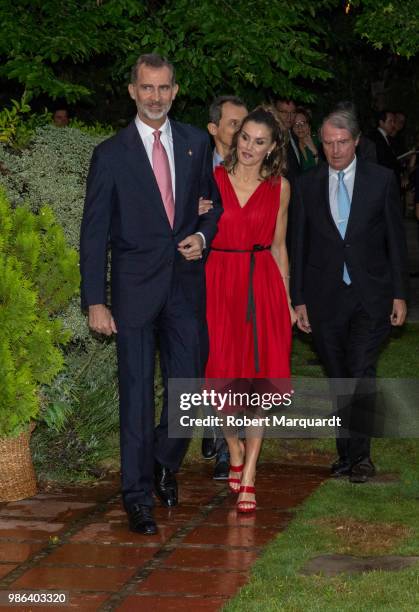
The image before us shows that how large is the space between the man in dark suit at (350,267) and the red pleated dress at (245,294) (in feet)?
1.58

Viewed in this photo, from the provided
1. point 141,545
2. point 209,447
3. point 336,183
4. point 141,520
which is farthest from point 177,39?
point 141,545

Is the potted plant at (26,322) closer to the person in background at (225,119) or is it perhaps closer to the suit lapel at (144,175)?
the suit lapel at (144,175)

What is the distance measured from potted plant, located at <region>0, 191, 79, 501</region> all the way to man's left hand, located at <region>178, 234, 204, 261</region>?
2.85ft

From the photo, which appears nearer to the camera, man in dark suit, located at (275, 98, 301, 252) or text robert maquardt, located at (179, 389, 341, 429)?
text robert maquardt, located at (179, 389, 341, 429)

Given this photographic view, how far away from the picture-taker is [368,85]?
28.0 m

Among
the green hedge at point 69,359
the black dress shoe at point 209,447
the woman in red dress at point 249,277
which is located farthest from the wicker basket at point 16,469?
the black dress shoe at point 209,447

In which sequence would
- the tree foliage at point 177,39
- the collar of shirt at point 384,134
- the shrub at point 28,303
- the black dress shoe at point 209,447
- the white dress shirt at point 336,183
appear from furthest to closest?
the collar of shirt at point 384,134
the tree foliage at point 177,39
the black dress shoe at point 209,447
the white dress shirt at point 336,183
the shrub at point 28,303

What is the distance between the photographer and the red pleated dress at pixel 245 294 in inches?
296

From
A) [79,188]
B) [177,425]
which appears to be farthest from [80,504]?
[79,188]

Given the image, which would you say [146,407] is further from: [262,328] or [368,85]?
[368,85]

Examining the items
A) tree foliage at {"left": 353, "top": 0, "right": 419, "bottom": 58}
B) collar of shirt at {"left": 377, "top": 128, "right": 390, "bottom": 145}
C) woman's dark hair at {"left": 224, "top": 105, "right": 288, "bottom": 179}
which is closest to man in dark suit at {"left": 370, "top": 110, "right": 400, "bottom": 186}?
collar of shirt at {"left": 377, "top": 128, "right": 390, "bottom": 145}

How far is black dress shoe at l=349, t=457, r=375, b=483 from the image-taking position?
789 centimetres

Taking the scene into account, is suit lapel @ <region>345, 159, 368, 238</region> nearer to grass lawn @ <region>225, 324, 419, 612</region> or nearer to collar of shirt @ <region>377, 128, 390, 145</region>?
Result: grass lawn @ <region>225, 324, 419, 612</region>

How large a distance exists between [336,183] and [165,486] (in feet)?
7.02
